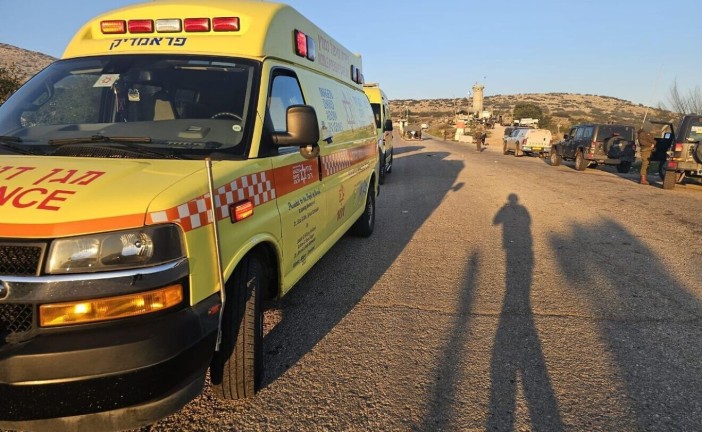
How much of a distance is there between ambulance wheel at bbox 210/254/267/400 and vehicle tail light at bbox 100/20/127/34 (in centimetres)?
218

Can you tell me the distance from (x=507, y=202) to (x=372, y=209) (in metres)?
4.32

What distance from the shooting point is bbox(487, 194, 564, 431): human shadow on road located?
9.08 feet

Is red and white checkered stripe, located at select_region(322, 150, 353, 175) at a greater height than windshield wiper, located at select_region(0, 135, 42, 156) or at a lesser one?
lesser

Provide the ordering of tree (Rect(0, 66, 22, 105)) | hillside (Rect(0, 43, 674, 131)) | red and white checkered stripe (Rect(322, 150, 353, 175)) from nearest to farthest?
red and white checkered stripe (Rect(322, 150, 353, 175)), tree (Rect(0, 66, 22, 105)), hillside (Rect(0, 43, 674, 131))

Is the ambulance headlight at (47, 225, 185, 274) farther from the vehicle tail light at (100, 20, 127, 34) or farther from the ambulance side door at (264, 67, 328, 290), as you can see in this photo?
the vehicle tail light at (100, 20, 127, 34)

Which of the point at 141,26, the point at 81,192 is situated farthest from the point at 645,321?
the point at 141,26

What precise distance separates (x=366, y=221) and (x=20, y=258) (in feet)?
17.3

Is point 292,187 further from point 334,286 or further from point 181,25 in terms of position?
point 334,286

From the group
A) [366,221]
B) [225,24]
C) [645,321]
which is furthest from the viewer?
[366,221]

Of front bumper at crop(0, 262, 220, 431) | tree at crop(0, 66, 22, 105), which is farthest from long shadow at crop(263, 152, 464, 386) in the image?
tree at crop(0, 66, 22, 105)

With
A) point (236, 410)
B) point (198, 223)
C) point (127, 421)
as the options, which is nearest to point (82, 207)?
point (198, 223)

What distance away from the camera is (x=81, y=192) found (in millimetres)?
2115

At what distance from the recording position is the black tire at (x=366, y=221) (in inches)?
273

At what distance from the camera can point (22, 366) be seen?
74.8 inches
